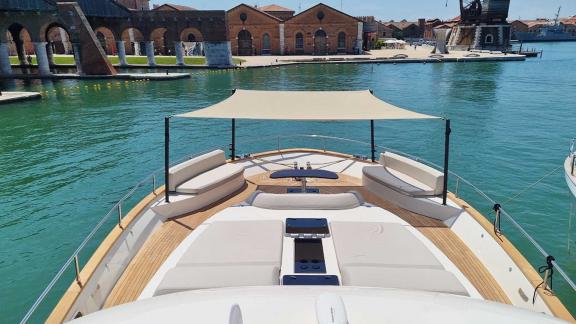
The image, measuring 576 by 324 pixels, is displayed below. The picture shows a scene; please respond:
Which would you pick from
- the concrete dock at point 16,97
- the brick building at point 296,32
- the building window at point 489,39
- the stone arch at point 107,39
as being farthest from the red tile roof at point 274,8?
the concrete dock at point 16,97

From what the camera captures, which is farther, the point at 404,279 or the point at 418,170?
the point at 418,170

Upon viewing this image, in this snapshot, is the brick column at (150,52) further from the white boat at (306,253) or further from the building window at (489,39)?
the building window at (489,39)

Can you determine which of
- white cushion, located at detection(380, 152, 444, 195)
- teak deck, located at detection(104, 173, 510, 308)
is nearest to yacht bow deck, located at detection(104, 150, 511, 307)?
teak deck, located at detection(104, 173, 510, 308)

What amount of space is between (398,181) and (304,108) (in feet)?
8.89

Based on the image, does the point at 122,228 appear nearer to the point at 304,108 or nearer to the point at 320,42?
the point at 304,108

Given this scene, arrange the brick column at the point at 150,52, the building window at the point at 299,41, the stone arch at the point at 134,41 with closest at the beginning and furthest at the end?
the brick column at the point at 150,52 < the stone arch at the point at 134,41 < the building window at the point at 299,41

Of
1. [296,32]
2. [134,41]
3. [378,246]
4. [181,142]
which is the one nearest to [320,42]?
[296,32]

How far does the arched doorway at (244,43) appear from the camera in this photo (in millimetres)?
74125

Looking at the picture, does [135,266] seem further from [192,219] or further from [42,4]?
[42,4]

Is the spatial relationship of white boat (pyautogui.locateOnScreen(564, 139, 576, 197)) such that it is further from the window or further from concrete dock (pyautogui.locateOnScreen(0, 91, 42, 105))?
the window

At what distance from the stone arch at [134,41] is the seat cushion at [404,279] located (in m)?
78.1

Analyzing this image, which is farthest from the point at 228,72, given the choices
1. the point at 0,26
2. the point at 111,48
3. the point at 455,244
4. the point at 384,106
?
the point at 455,244

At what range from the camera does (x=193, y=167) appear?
893 cm

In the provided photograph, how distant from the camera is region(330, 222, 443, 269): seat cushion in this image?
529 centimetres
